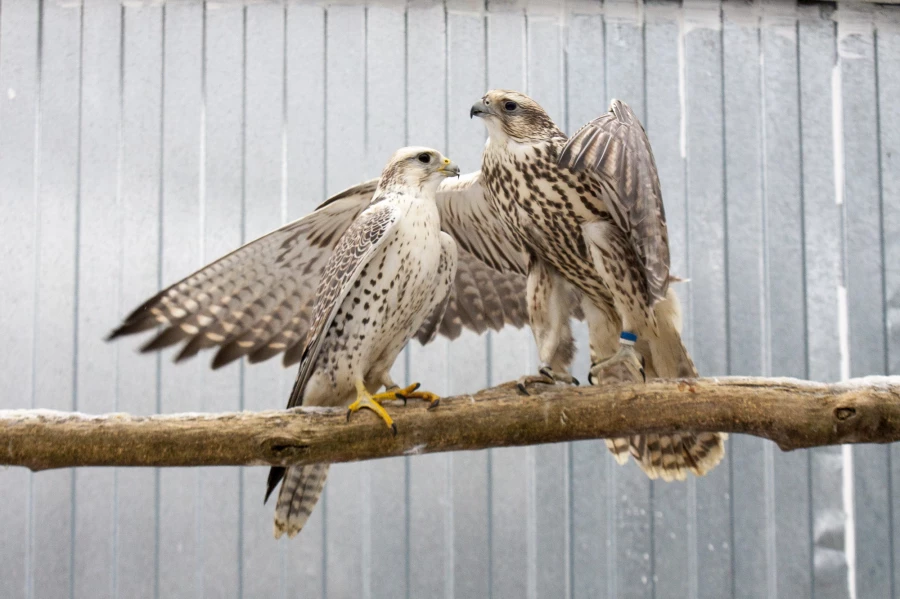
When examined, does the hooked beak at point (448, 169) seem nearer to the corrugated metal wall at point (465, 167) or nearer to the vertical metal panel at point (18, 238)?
the corrugated metal wall at point (465, 167)

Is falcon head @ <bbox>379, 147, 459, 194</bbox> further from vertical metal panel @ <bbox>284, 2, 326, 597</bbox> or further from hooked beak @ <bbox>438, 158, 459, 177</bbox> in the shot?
vertical metal panel @ <bbox>284, 2, 326, 597</bbox>

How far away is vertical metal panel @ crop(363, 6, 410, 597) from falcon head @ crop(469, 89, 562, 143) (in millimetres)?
1245

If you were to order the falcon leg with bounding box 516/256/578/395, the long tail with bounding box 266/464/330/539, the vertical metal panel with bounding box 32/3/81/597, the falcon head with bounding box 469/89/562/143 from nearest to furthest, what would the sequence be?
the falcon head with bounding box 469/89/562/143, the long tail with bounding box 266/464/330/539, the falcon leg with bounding box 516/256/578/395, the vertical metal panel with bounding box 32/3/81/597

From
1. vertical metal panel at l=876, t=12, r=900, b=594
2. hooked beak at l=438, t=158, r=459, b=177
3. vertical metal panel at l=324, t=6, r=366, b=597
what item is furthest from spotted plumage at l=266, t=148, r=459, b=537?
vertical metal panel at l=876, t=12, r=900, b=594

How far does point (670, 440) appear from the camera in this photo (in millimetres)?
2684

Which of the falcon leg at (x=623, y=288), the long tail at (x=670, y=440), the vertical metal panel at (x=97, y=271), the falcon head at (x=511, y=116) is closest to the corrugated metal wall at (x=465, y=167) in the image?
the vertical metal panel at (x=97, y=271)

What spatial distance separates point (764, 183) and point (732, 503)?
150cm

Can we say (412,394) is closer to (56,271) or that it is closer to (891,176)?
(56,271)

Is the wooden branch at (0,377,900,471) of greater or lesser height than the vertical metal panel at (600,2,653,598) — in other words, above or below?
above

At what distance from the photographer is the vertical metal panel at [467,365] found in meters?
3.41

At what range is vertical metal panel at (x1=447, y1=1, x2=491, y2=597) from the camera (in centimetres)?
341

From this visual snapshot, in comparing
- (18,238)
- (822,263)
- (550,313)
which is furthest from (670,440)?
(18,238)

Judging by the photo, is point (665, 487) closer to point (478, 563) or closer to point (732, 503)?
point (732, 503)

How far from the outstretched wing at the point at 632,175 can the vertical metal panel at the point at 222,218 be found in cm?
189
